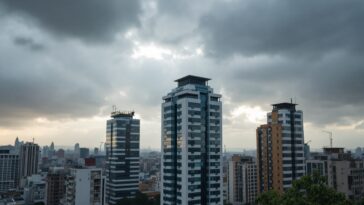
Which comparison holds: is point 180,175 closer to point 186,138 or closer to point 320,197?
point 186,138

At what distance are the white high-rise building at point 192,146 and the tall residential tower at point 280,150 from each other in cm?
1976

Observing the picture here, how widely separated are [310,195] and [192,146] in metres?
65.0

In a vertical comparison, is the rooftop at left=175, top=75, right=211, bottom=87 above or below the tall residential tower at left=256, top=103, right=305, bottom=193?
above

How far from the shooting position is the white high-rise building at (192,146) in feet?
302

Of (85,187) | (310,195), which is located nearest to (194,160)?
(85,187)

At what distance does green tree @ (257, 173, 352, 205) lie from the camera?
1125 inches

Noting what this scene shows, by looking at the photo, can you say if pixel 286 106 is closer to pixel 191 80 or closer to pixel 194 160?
pixel 191 80

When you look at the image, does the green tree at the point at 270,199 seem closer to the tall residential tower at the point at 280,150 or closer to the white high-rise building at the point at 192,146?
the white high-rise building at the point at 192,146

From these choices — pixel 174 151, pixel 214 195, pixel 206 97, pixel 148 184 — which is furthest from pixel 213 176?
pixel 148 184

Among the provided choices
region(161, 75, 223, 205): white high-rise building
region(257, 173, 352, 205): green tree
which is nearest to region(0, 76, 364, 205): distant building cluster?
region(161, 75, 223, 205): white high-rise building

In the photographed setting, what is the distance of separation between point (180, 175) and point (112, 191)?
51045 millimetres

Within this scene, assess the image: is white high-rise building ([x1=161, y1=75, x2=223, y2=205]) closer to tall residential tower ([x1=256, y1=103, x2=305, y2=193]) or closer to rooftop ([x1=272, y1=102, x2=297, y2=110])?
tall residential tower ([x1=256, y1=103, x2=305, y2=193])

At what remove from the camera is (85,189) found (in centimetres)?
12281

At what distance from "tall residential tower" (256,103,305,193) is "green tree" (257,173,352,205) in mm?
78097
